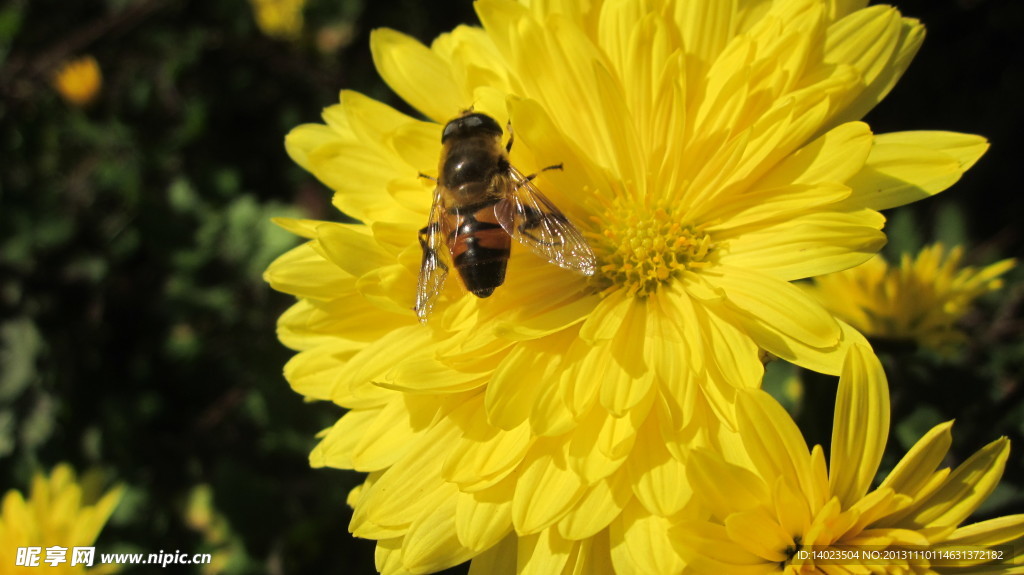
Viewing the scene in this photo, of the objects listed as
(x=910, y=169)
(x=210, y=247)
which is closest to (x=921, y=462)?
(x=910, y=169)

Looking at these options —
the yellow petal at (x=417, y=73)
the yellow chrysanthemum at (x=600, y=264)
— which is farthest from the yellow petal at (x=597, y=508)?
the yellow petal at (x=417, y=73)

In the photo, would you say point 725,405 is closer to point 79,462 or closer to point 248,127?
point 79,462

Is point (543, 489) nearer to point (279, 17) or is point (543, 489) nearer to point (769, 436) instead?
point (769, 436)

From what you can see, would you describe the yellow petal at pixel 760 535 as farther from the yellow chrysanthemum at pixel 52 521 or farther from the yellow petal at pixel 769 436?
the yellow chrysanthemum at pixel 52 521

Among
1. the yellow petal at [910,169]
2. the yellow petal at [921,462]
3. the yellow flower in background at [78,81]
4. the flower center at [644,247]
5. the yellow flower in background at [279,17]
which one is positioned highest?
the yellow flower in background at [279,17]

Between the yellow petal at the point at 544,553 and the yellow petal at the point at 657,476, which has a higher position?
the yellow petal at the point at 657,476

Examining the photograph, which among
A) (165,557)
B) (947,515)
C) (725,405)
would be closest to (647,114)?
(725,405)
